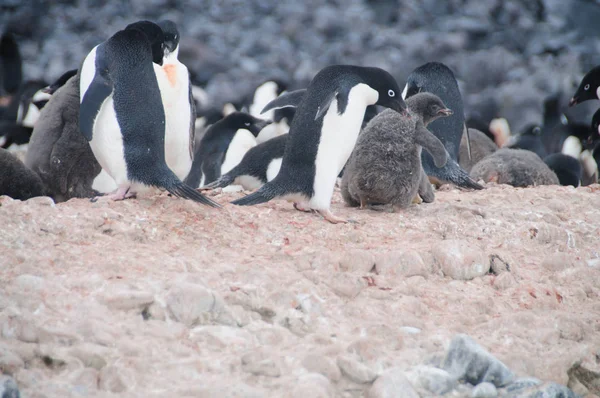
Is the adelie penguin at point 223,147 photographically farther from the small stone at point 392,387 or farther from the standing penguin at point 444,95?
the small stone at point 392,387

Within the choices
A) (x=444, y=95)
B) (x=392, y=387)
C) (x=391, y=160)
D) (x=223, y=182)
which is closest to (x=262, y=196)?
(x=391, y=160)

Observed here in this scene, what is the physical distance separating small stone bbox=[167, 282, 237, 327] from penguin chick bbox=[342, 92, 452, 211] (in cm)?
196

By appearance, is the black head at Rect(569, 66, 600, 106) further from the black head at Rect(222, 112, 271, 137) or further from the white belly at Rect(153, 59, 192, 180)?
the white belly at Rect(153, 59, 192, 180)

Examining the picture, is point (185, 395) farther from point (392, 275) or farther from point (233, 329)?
point (392, 275)

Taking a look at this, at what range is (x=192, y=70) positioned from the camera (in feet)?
40.8

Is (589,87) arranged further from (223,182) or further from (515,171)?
(223,182)

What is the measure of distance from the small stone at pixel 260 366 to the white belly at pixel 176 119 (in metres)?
2.70

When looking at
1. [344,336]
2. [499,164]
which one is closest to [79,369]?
[344,336]

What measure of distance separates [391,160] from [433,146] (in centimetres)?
24

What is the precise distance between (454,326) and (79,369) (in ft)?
4.63

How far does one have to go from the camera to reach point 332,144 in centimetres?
472

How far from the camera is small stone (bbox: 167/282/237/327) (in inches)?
118

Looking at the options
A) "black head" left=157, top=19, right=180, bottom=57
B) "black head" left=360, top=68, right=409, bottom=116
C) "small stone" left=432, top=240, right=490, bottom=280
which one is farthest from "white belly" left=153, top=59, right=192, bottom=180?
"small stone" left=432, top=240, right=490, bottom=280

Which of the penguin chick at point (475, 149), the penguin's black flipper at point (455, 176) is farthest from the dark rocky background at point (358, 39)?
the penguin's black flipper at point (455, 176)
